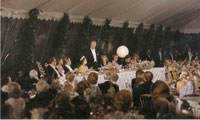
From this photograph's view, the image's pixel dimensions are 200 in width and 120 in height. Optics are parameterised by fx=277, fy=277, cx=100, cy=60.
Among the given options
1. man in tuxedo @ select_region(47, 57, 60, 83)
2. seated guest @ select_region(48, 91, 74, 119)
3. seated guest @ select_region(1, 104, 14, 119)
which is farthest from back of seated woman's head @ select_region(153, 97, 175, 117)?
man in tuxedo @ select_region(47, 57, 60, 83)

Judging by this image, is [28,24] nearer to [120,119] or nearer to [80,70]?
[80,70]

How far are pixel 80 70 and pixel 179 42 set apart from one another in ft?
37.0

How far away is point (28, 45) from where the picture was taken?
7.64 metres

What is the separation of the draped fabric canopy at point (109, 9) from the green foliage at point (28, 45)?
11.3 inches

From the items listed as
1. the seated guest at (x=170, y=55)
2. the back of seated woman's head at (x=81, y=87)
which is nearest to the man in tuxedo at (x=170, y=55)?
the seated guest at (x=170, y=55)

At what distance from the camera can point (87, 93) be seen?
162 inches

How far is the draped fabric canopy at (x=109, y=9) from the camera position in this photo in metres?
7.06

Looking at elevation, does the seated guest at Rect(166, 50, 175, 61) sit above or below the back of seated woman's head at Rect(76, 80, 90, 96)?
above

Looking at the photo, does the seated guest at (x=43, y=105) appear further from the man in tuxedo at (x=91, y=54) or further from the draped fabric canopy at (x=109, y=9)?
the man in tuxedo at (x=91, y=54)

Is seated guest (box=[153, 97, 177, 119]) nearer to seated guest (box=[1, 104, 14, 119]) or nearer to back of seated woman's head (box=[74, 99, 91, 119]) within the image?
back of seated woman's head (box=[74, 99, 91, 119])

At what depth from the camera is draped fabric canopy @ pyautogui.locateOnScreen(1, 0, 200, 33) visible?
23.2ft

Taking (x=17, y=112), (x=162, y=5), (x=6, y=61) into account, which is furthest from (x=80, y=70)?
(x=162, y=5)

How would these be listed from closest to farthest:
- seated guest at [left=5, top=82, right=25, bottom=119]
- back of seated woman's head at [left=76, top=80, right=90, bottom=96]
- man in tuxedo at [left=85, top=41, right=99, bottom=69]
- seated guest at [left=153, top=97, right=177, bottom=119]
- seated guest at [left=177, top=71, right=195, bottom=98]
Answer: seated guest at [left=153, top=97, right=177, bottom=119] → seated guest at [left=5, top=82, right=25, bottom=119] → back of seated woman's head at [left=76, top=80, right=90, bottom=96] → seated guest at [left=177, top=71, right=195, bottom=98] → man in tuxedo at [left=85, top=41, right=99, bottom=69]

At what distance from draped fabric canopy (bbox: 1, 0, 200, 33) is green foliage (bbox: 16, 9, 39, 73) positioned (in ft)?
0.94
